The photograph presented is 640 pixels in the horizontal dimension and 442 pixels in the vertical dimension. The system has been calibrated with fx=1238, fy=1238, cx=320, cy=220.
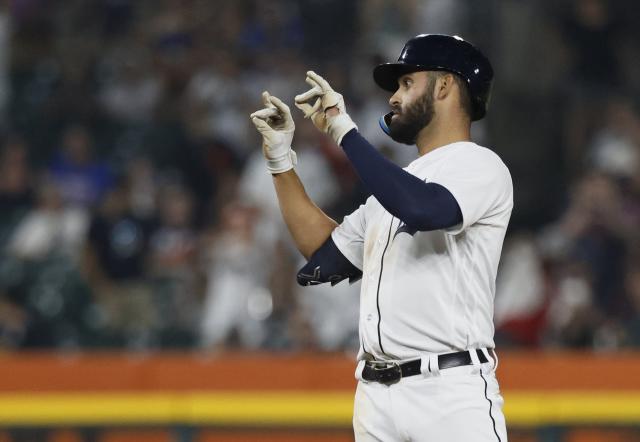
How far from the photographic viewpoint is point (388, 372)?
135 inches

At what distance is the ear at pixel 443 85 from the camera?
3.52 m

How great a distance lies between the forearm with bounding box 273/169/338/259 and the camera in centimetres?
379

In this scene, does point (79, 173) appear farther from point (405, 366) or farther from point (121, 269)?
point (405, 366)

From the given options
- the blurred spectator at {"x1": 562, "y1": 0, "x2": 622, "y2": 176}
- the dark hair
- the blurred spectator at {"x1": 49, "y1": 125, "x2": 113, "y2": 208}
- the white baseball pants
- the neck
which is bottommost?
the white baseball pants

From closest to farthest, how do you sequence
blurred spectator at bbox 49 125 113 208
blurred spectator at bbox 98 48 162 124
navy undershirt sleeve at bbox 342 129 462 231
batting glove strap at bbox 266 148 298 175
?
navy undershirt sleeve at bbox 342 129 462 231 < batting glove strap at bbox 266 148 298 175 < blurred spectator at bbox 49 125 113 208 < blurred spectator at bbox 98 48 162 124

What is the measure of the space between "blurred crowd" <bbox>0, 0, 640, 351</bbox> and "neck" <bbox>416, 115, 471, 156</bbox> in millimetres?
3940

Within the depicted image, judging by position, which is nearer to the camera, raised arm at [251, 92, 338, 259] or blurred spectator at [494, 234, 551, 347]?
raised arm at [251, 92, 338, 259]

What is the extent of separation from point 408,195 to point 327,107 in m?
0.39

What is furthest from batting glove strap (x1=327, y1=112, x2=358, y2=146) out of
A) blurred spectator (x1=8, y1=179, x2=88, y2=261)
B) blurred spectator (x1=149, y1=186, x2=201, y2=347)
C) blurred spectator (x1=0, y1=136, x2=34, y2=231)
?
blurred spectator (x1=0, y1=136, x2=34, y2=231)

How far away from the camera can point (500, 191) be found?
11.2 ft

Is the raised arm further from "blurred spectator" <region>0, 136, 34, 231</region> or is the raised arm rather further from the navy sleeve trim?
"blurred spectator" <region>0, 136, 34, 231</region>

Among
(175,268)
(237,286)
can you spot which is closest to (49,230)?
(175,268)

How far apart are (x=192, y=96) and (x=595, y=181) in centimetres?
334

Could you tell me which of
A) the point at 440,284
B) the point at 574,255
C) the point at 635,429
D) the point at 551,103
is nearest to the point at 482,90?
the point at 440,284
